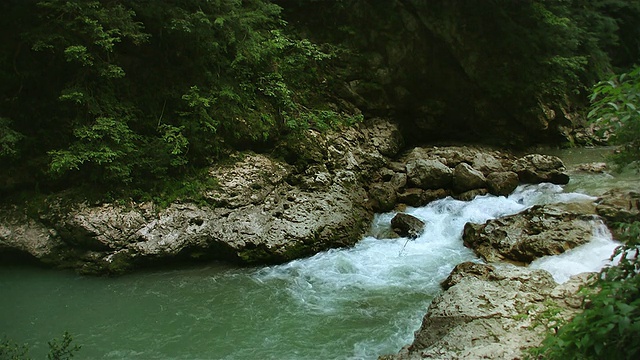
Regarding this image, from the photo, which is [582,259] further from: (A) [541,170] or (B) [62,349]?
(B) [62,349]

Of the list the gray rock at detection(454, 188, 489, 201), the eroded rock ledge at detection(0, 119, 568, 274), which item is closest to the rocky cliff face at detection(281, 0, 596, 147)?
the eroded rock ledge at detection(0, 119, 568, 274)

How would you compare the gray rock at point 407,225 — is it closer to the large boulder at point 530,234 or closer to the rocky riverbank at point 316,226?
the rocky riverbank at point 316,226

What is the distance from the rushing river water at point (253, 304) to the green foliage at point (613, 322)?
2695 millimetres

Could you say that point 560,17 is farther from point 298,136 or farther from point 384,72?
point 298,136

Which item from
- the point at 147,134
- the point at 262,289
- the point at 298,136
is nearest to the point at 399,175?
the point at 298,136

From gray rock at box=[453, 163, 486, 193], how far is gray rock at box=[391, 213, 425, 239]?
1954 millimetres

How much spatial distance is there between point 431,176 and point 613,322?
A: 26.7ft

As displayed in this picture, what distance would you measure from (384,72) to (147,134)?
7211 mm

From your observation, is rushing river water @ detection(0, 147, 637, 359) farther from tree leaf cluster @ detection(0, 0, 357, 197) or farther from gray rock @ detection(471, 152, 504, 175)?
gray rock @ detection(471, 152, 504, 175)

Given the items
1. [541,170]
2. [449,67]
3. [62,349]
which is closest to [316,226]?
[62,349]

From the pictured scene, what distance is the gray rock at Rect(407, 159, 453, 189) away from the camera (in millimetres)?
10570

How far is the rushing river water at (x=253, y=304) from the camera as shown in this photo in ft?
18.3

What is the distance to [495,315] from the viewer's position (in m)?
4.85

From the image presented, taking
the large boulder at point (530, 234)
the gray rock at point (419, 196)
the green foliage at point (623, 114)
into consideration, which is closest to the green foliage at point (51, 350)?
the green foliage at point (623, 114)
